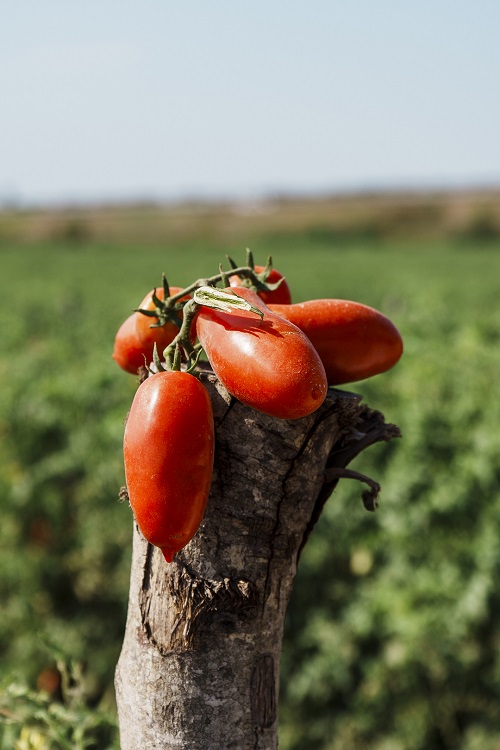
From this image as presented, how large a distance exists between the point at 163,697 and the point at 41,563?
14.4ft

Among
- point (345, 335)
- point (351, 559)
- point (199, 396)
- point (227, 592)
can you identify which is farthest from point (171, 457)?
point (351, 559)

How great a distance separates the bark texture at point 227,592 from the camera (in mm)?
1438

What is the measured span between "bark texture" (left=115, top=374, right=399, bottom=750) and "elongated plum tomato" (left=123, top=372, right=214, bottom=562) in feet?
0.29

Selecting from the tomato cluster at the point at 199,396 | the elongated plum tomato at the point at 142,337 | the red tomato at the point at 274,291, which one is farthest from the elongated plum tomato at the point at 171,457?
the red tomato at the point at 274,291

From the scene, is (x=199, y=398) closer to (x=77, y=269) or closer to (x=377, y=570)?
(x=377, y=570)

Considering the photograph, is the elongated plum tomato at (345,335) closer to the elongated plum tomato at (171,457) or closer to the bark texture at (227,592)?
the bark texture at (227,592)

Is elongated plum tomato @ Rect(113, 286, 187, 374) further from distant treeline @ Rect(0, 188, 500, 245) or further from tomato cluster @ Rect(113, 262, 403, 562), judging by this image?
distant treeline @ Rect(0, 188, 500, 245)

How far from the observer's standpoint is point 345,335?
1553mm

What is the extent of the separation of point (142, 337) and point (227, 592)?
0.47 metres

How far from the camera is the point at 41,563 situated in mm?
5637

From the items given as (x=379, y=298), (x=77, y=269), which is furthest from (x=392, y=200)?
(x=379, y=298)

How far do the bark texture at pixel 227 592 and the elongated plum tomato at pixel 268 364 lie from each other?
0.09 meters

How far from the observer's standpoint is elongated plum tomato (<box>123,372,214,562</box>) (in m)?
1.32

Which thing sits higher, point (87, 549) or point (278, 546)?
point (278, 546)
